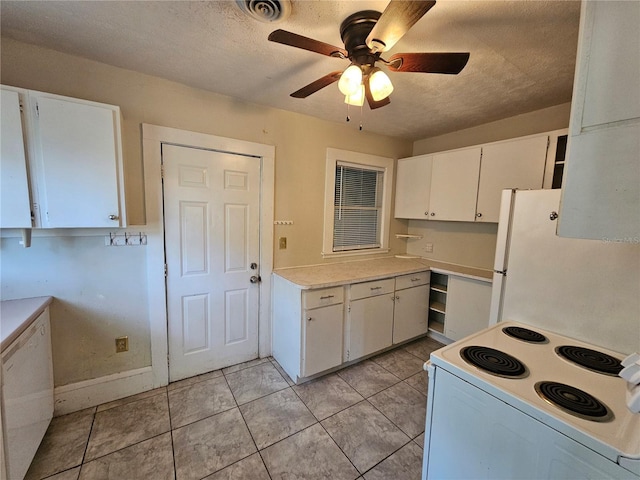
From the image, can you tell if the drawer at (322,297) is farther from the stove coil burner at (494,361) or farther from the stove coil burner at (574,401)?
the stove coil burner at (574,401)

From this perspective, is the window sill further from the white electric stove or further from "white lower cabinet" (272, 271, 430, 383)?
the white electric stove

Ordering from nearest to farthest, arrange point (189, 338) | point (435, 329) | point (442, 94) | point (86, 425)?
1. point (86, 425)
2. point (442, 94)
3. point (189, 338)
4. point (435, 329)

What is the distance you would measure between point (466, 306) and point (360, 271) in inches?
45.6

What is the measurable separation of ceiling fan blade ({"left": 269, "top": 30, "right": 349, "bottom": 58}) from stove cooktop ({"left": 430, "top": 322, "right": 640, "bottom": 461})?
1.49 metres

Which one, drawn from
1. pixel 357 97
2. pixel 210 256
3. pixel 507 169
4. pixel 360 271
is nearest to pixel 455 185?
pixel 507 169

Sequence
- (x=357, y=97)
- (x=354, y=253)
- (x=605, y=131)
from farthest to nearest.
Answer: (x=354, y=253) → (x=357, y=97) → (x=605, y=131)

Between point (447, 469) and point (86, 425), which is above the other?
point (447, 469)

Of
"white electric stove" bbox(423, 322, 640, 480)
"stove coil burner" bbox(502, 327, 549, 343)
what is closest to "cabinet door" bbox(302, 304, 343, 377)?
"white electric stove" bbox(423, 322, 640, 480)

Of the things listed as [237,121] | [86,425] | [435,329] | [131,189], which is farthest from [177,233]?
Answer: [435,329]

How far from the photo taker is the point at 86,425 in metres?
1.75

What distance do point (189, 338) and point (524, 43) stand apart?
10.2 feet

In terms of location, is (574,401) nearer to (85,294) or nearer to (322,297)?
(322,297)

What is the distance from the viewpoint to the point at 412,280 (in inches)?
112

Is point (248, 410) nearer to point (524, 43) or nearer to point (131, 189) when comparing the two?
point (131, 189)
